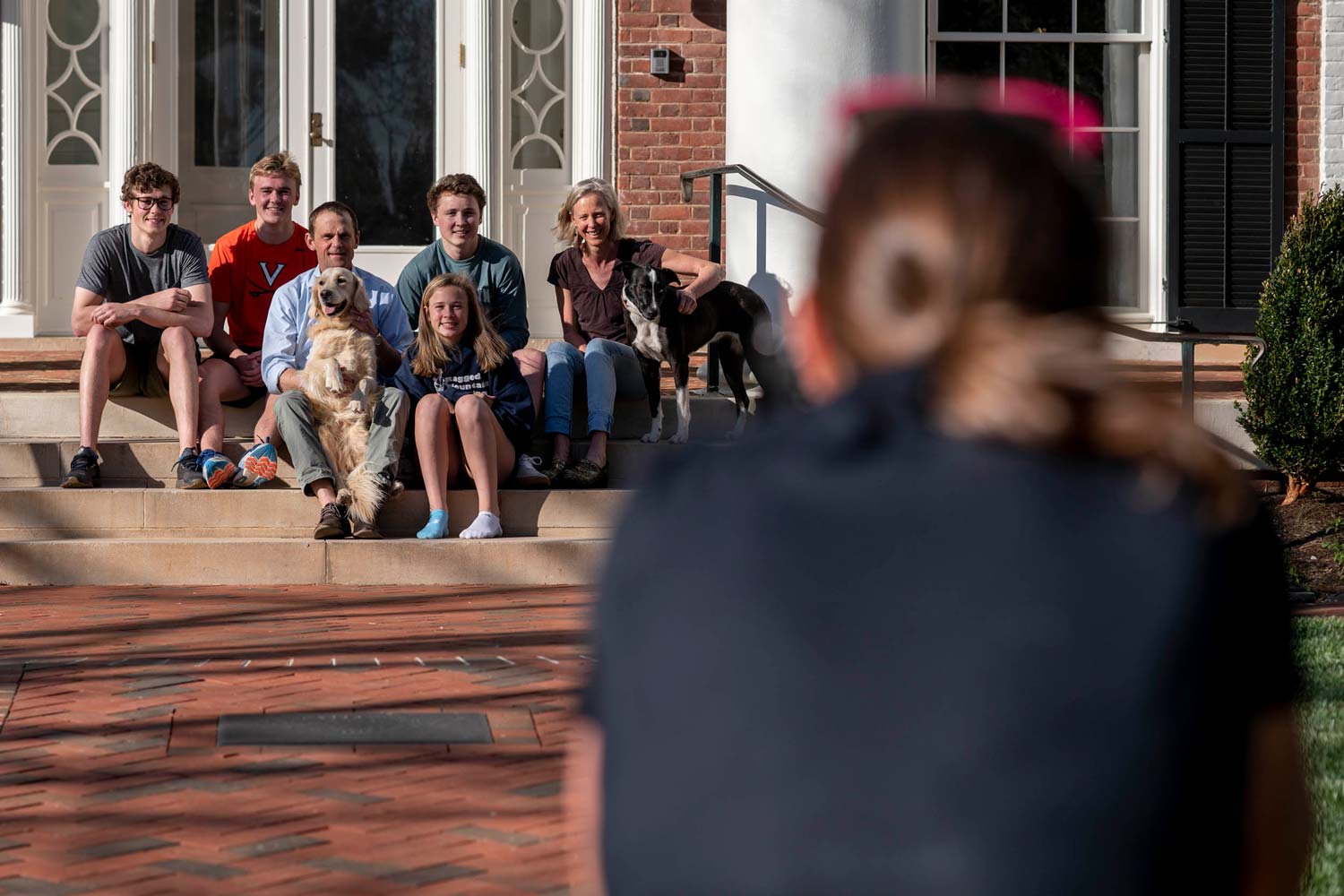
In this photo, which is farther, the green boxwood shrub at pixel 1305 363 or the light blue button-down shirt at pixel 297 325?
the green boxwood shrub at pixel 1305 363

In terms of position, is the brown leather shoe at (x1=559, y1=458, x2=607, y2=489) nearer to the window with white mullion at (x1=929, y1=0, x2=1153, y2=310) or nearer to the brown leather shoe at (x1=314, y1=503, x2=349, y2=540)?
the brown leather shoe at (x1=314, y1=503, x2=349, y2=540)

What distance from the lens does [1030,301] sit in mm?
1218

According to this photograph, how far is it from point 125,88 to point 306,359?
389 cm

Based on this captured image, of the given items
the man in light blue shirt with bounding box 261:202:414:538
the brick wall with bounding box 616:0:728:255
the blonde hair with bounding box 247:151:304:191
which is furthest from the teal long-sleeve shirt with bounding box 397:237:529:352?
the brick wall with bounding box 616:0:728:255

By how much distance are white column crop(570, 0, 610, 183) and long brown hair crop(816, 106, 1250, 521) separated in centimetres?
1015

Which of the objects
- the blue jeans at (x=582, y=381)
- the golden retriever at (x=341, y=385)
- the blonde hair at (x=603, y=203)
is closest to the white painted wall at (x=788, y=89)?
the blonde hair at (x=603, y=203)

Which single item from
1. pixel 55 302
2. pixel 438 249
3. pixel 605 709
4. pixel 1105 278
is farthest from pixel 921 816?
pixel 55 302

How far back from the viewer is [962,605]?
1.18 metres

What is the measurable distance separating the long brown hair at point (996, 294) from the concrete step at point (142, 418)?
7.45 meters

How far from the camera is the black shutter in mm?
11688

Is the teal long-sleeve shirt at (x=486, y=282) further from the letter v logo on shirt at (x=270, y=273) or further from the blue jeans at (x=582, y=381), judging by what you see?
the letter v logo on shirt at (x=270, y=273)

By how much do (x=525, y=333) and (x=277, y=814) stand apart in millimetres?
4642

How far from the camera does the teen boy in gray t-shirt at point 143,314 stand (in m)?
7.99

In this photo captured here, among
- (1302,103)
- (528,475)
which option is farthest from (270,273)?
(1302,103)
